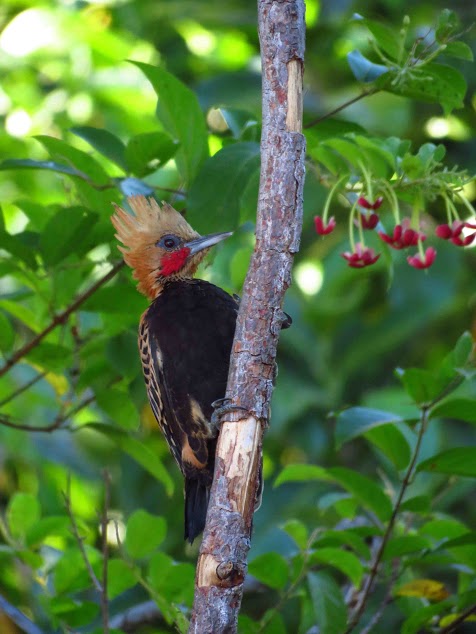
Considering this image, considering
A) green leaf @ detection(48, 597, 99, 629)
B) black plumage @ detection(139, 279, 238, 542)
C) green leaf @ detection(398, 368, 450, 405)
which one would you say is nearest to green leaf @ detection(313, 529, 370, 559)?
green leaf @ detection(398, 368, 450, 405)

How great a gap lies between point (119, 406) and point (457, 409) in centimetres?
119

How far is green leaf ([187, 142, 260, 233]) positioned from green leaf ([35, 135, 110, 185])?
326 millimetres

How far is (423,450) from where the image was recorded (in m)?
3.39

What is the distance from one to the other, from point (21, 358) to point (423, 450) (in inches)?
58.1

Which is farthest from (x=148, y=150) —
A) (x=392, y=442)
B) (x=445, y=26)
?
(x=392, y=442)

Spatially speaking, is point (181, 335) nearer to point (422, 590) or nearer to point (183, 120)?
point (183, 120)

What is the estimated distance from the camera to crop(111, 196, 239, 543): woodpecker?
11.2 feet

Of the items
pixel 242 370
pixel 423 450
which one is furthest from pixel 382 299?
pixel 242 370

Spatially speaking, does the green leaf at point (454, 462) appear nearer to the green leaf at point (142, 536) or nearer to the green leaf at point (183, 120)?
the green leaf at point (142, 536)

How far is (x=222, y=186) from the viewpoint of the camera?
2.87 metres

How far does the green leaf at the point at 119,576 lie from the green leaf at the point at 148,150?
1.28 m

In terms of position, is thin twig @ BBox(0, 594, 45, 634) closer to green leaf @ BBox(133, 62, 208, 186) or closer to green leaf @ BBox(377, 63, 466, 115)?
green leaf @ BBox(133, 62, 208, 186)

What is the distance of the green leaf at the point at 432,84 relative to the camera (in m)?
2.80

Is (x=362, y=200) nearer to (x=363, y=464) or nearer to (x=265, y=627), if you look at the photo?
(x=265, y=627)
